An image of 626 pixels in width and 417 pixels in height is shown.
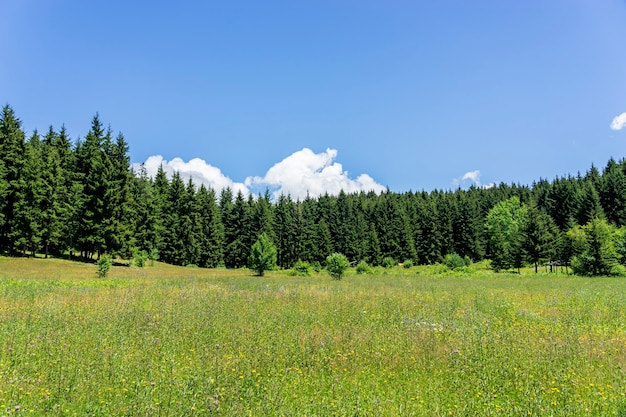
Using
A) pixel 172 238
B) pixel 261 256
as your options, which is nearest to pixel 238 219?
pixel 172 238

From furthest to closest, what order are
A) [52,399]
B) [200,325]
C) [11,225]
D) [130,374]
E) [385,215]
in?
[385,215] < [11,225] < [200,325] < [130,374] < [52,399]

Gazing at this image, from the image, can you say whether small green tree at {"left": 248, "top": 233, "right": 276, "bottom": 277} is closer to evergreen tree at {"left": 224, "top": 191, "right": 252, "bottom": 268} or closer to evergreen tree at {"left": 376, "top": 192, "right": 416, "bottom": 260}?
evergreen tree at {"left": 224, "top": 191, "right": 252, "bottom": 268}

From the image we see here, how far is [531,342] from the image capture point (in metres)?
8.99

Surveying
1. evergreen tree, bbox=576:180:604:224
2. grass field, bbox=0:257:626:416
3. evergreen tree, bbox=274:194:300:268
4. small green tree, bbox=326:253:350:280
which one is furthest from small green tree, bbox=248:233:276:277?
evergreen tree, bbox=576:180:604:224

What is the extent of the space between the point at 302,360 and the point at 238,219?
7334cm

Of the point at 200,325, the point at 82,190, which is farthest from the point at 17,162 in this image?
the point at 200,325

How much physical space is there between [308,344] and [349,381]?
1979 mm

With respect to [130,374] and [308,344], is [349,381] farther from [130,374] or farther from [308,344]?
[130,374]

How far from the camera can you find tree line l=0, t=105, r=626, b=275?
42000mm

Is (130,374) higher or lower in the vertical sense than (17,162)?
lower

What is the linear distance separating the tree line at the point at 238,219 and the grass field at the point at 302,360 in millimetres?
35104

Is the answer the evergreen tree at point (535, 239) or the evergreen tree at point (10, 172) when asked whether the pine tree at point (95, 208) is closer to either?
the evergreen tree at point (10, 172)

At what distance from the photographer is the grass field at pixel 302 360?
5566 mm

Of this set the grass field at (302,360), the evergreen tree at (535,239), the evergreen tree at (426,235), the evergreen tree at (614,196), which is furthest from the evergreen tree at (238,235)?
the evergreen tree at (614,196)
